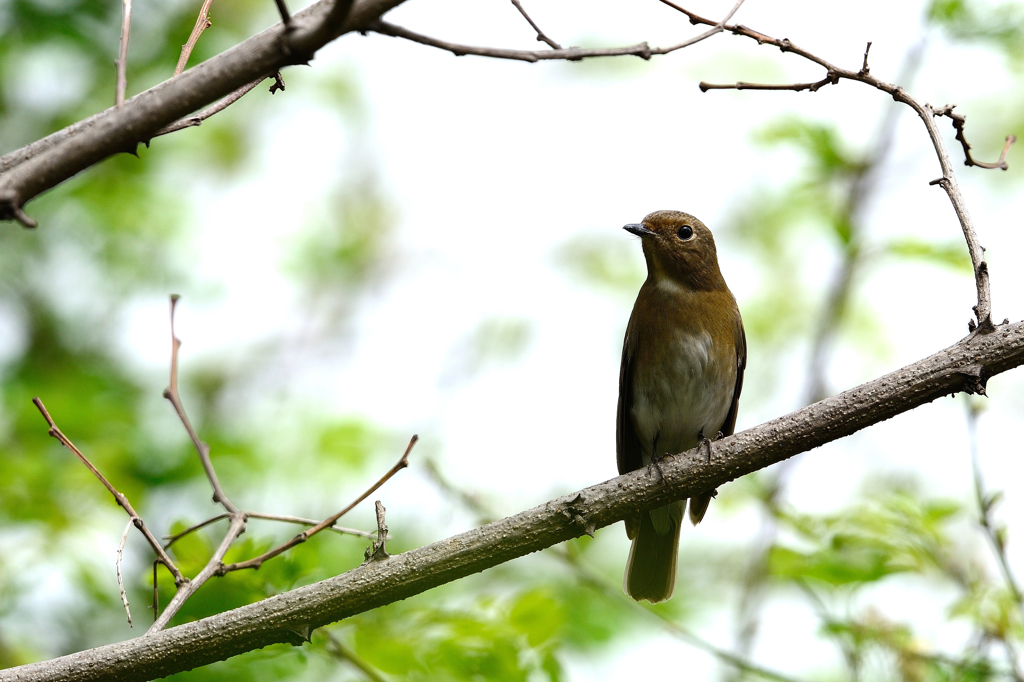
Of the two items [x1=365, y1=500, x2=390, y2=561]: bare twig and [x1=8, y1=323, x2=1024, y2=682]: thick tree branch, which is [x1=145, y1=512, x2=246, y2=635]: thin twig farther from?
[x1=365, y1=500, x2=390, y2=561]: bare twig

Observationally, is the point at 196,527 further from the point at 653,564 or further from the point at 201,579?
the point at 653,564

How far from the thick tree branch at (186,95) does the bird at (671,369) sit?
12.5ft

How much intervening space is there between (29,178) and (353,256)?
9115 millimetres

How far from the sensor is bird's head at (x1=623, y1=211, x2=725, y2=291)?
5.76 m

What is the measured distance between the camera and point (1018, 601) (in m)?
3.80

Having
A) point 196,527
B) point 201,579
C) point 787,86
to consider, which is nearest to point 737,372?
point 787,86

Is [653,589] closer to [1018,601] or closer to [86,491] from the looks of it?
[1018,601]

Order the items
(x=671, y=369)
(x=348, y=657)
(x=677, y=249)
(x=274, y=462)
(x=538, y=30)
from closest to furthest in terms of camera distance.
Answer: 1. (x=538, y=30)
2. (x=348, y=657)
3. (x=671, y=369)
4. (x=677, y=249)
5. (x=274, y=462)

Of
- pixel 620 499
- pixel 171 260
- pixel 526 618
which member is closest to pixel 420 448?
pixel 171 260

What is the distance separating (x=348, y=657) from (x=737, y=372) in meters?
3.21

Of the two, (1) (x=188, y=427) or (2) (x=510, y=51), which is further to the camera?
(1) (x=188, y=427)

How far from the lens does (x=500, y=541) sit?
9.57ft

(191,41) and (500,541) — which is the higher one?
(191,41)

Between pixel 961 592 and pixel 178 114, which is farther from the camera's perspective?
pixel 961 592
